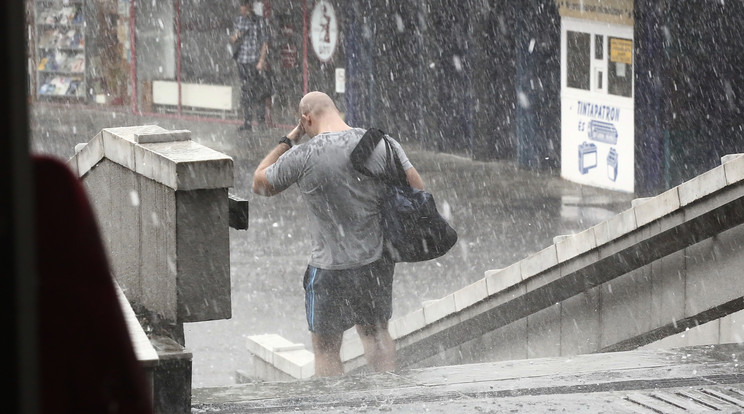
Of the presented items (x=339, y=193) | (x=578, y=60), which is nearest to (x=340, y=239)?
(x=339, y=193)

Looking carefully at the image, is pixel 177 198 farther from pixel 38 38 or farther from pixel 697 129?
pixel 38 38

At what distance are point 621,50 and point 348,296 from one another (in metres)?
9.84

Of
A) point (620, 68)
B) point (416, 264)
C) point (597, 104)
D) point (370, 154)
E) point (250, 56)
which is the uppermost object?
point (250, 56)

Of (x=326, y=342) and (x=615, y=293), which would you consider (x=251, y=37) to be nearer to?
(x=615, y=293)

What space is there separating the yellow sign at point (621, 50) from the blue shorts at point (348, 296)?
951cm

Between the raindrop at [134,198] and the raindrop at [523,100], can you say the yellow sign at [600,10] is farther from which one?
the raindrop at [134,198]

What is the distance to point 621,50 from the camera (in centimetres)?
1504

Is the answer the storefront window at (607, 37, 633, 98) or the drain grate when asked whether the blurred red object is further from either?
the storefront window at (607, 37, 633, 98)

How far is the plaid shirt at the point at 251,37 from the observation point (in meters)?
21.0

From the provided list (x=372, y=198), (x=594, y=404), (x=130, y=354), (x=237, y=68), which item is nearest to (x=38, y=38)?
(x=237, y=68)

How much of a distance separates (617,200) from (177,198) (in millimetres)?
10260

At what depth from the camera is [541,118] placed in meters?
17.0

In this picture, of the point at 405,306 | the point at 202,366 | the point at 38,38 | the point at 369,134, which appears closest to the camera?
the point at 369,134

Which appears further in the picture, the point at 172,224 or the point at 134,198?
the point at 134,198
